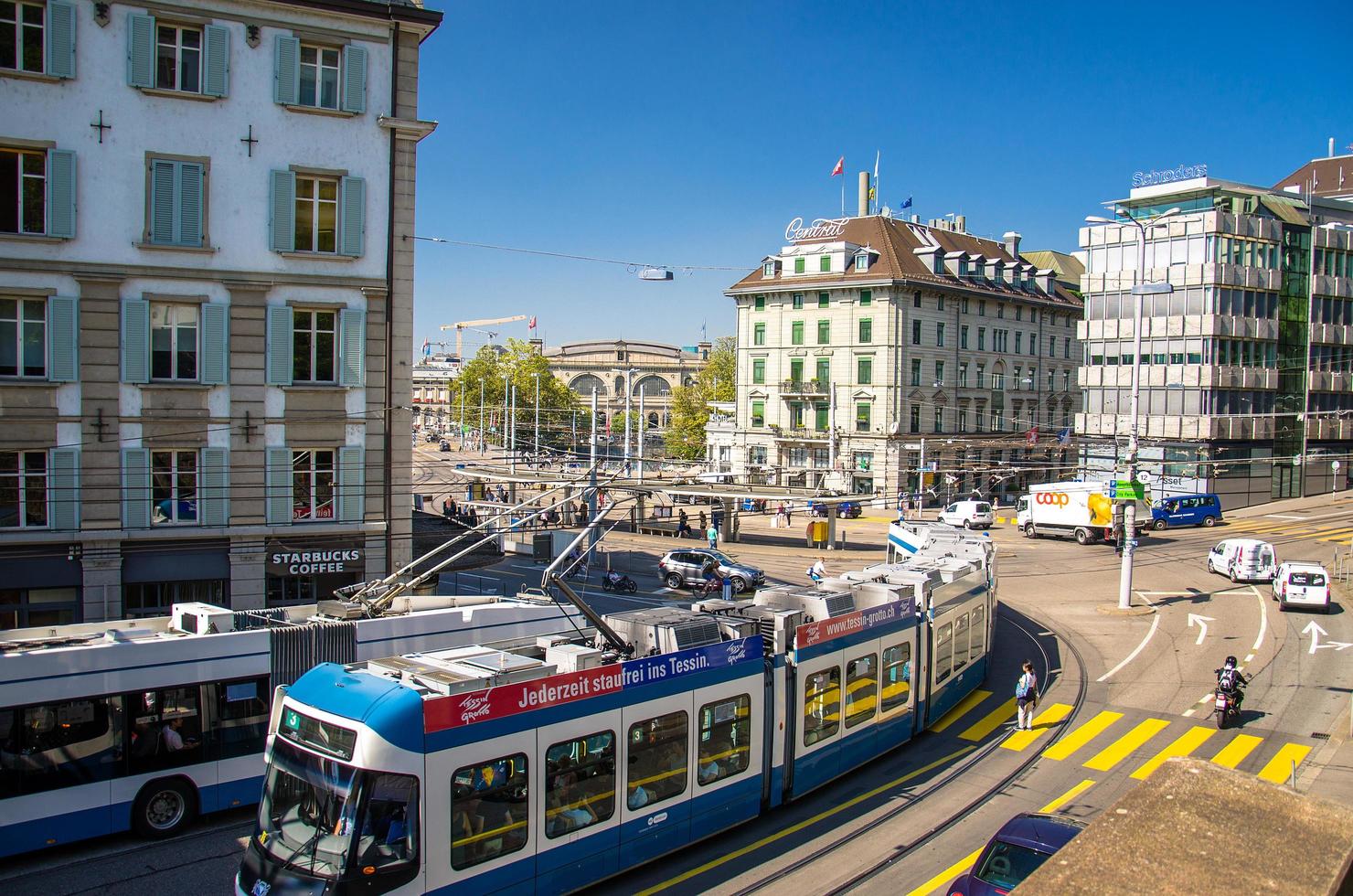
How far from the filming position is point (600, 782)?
1214 cm

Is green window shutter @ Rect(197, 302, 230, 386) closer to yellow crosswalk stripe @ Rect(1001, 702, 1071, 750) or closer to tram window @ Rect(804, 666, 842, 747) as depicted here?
tram window @ Rect(804, 666, 842, 747)

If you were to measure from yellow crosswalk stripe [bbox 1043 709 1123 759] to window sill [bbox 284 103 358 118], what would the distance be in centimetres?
2120

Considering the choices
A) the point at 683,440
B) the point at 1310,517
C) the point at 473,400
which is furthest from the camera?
the point at 473,400

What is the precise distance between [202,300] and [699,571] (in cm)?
2167

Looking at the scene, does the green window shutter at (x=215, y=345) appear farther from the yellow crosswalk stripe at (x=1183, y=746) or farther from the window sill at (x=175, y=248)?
the yellow crosswalk stripe at (x=1183, y=746)

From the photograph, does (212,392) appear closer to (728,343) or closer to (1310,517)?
(1310,517)

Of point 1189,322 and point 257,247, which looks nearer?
point 257,247

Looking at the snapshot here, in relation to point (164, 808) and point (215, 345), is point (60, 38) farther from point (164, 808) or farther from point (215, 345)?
point (164, 808)

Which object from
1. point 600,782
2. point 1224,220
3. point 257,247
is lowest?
point 600,782

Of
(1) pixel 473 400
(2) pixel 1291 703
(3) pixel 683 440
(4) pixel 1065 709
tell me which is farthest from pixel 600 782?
(1) pixel 473 400

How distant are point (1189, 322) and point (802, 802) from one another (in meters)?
54.0

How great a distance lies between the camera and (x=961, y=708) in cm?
2184

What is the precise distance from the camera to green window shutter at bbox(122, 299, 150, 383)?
22.5m

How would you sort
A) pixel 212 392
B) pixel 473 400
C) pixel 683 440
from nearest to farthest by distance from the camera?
pixel 212 392 → pixel 683 440 → pixel 473 400
